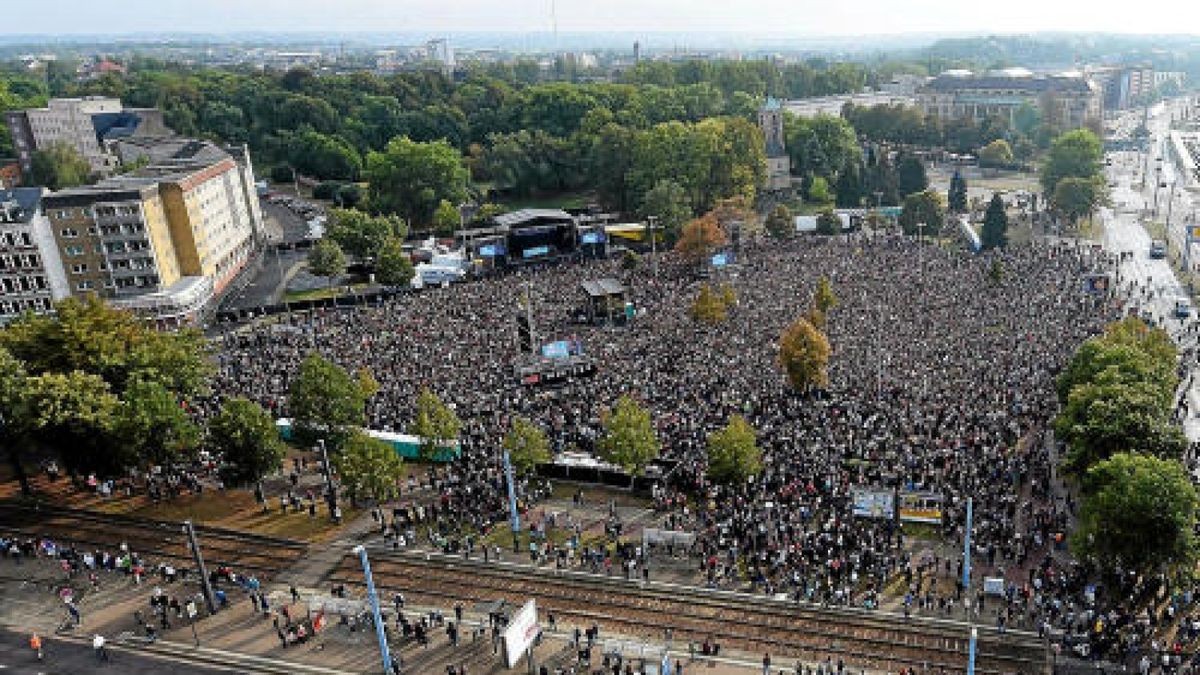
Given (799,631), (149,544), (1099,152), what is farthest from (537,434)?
(1099,152)

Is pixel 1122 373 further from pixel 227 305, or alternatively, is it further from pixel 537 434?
pixel 227 305

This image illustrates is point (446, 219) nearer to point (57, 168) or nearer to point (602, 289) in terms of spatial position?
point (602, 289)

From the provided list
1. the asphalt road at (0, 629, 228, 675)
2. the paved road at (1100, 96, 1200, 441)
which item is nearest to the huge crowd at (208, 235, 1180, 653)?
the paved road at (1100, 96, 1200, 441)

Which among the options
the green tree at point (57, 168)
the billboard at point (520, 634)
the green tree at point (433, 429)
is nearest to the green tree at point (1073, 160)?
the green tree at point (433, 429)

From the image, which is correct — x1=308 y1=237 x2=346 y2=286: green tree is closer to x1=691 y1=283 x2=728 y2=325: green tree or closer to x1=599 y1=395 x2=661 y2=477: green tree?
x1=691 y1=283 x2=728 y2=325: green tree

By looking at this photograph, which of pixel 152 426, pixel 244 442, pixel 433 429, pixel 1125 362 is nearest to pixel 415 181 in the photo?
pixel 433 429

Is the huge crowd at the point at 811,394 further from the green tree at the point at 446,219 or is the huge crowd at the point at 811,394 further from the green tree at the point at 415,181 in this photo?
the green tree at the point at 415,181

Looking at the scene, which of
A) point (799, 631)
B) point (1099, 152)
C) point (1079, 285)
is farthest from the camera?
point (1099, 152)
